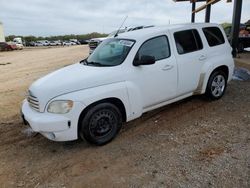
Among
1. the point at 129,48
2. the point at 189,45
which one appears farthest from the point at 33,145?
the point at 189,45

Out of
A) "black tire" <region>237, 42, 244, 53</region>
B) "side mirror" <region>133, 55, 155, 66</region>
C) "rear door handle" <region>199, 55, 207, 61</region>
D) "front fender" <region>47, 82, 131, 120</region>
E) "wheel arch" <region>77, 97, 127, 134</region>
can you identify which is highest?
"side mirror" <region>133, 55, 155, 66</region>

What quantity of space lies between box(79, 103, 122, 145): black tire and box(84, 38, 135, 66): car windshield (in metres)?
0.87

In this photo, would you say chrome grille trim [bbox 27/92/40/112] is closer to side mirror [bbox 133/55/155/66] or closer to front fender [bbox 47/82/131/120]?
front fender [bbox 47/82/131/120]

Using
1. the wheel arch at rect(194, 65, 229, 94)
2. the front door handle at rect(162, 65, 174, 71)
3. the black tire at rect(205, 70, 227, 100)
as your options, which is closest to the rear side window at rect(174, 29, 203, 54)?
the front door handle at rect(162, 65, 174, 71)

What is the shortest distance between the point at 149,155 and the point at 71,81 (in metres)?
1.66

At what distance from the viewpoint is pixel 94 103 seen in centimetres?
429

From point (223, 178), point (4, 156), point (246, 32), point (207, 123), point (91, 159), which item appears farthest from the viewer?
point (246, 32)

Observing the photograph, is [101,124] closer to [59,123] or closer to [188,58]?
[59,123]

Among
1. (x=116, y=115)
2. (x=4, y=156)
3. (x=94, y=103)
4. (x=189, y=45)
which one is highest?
(x=189, y=45)

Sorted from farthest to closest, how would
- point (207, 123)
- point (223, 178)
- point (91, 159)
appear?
point (207, 123), point (91, 159), point (223, 178)

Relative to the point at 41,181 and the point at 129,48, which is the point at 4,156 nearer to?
the point at 41,181

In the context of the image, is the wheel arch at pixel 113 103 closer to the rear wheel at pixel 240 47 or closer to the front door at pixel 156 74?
the front door at pixel 156 74

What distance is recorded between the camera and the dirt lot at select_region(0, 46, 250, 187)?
3533 mm

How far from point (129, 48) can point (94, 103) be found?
4.17ft
